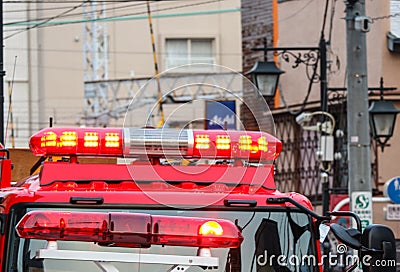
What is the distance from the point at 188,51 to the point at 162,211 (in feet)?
107

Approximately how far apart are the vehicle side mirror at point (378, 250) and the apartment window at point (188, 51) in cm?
3208

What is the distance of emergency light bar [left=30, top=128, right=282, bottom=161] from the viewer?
23.7 ft

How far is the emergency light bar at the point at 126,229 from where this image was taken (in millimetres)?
6043

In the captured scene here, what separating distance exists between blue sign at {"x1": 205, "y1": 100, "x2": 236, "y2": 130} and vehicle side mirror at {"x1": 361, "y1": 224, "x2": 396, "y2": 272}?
1662 mm

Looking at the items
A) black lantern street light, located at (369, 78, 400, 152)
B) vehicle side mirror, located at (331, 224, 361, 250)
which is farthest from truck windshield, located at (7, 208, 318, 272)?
black lantern street light, located at (369, 78, 400, 152)

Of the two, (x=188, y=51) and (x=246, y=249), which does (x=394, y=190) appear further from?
(x=188, y=51)

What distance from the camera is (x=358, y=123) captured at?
45.4 feet

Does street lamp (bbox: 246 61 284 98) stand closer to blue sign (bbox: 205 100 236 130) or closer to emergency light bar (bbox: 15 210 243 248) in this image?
blue sign (bbox: 205 100 236 130)

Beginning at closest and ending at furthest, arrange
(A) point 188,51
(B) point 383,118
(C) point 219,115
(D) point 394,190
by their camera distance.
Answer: (C) point 219,115 → (D) point 394,190 → (B) point 383,118 → (A) point 188,51

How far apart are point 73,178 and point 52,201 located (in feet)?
1.17

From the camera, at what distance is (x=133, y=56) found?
3775 cm

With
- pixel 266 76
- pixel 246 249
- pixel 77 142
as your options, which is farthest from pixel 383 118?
pixel 246 249

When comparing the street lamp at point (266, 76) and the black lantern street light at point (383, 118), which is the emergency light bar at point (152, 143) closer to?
the street lamp at point (266, 76)

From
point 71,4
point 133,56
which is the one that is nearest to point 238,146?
point 71,4
